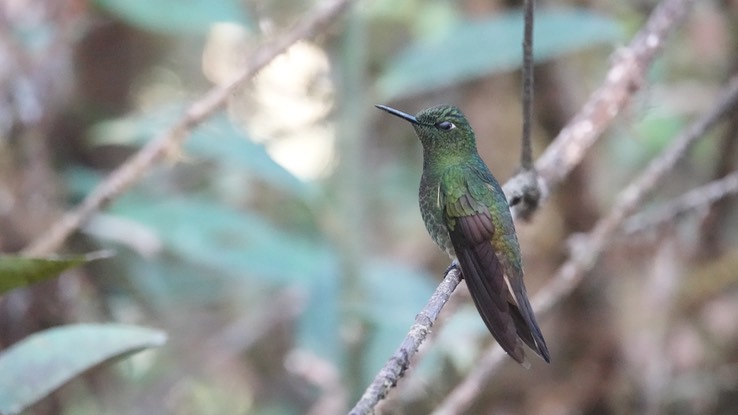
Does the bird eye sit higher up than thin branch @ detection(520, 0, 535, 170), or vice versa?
the bird eye

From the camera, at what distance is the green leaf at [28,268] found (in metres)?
1.29

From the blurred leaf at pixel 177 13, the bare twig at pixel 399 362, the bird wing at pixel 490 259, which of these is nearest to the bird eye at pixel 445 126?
the bird wing at pixel 490 259

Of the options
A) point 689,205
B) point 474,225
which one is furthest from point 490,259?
point 689,205

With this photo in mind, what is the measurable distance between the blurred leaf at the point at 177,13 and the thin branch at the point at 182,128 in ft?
3.44

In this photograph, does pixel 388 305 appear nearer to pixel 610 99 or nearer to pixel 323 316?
pixel 323 316

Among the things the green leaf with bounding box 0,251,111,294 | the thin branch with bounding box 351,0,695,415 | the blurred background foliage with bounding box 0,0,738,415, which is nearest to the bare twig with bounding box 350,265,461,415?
the green leaf with bounding box 0,251,111,294

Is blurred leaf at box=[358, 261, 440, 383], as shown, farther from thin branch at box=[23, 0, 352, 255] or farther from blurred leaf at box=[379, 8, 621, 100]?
thin branch at box=[23, 0, 352, 255]

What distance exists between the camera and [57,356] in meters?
1.58

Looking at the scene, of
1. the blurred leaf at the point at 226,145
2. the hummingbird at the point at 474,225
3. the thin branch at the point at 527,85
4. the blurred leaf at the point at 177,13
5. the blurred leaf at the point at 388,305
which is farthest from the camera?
the blurred leaf at the point at 177,13

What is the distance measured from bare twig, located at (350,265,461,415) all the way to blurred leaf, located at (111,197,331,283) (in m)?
1.84

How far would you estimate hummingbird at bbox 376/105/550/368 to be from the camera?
1.42m

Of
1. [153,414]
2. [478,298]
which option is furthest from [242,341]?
[478,298]

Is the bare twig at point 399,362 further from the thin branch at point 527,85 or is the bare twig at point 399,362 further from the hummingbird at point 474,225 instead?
the thin branch at point 527,85

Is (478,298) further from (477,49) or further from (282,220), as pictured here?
(282,220)
